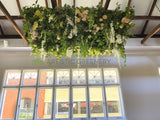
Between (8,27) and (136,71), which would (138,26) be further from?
(8,27)

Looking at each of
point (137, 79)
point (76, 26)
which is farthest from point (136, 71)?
point (76, 26)

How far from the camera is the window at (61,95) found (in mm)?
4262

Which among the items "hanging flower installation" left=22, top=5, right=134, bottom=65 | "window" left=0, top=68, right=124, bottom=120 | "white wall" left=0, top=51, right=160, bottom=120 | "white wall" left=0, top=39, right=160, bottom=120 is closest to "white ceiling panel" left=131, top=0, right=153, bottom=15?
"white wall" left=0, top=39, right=160, bottom=120

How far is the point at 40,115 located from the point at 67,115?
0.95 metres

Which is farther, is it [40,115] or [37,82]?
[37,82]

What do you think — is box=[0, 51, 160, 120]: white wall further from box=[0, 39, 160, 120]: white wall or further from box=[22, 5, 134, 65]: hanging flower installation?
box=[22, 5, 134, 65]: hanging flower installation

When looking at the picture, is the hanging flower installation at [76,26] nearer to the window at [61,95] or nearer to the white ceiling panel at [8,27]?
the white ceiling panel at [8,27]

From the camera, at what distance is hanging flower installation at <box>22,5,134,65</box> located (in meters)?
2.14

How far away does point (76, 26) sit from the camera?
7.11 feet

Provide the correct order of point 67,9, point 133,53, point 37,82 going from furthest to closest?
point 133,53 → point 37,82 → point 67,9

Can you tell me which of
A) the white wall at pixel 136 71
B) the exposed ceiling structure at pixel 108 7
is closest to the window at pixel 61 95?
the white wall at pixel 136 71

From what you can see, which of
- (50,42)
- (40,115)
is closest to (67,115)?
(40,115)

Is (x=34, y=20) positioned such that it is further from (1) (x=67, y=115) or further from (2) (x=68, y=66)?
(1) (x=67, y=115)

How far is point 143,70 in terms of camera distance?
4.81 m
